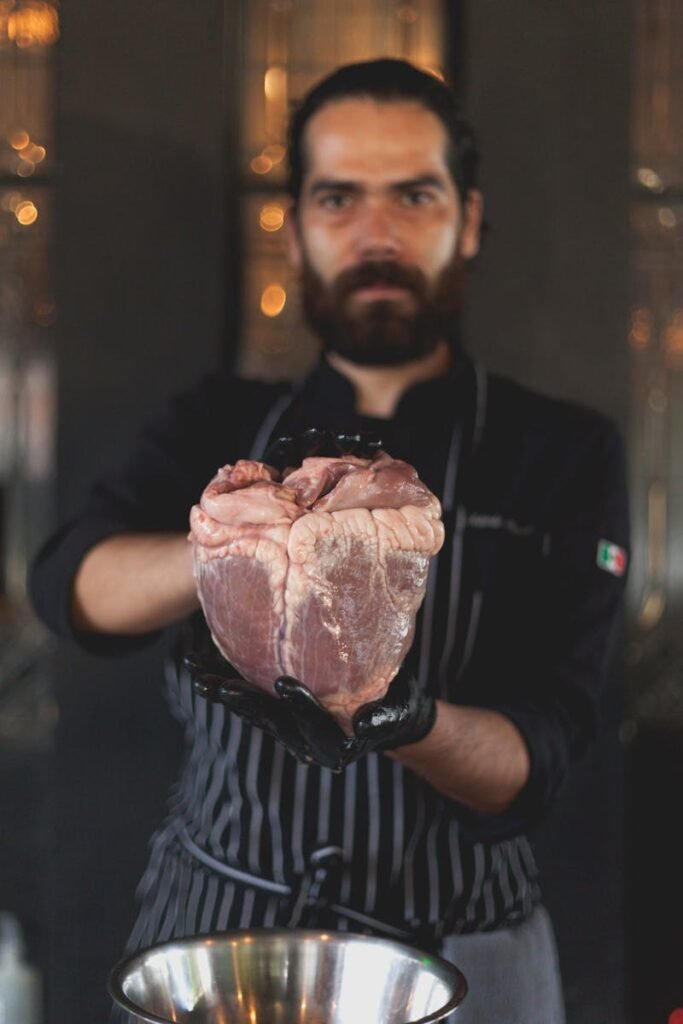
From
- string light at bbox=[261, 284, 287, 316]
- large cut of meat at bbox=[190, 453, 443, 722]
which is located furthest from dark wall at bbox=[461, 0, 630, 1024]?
large cut of meat at bbox=[190, 453, 443, 722]

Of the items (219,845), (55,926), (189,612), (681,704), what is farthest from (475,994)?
(681,704)

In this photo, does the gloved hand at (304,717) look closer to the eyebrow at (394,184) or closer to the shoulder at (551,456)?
the shoulder at (551,456)

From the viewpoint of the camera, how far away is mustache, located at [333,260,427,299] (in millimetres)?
1857

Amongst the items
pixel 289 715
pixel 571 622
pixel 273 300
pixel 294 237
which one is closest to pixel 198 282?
pixel 273 300

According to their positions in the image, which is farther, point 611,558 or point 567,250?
point 567,250

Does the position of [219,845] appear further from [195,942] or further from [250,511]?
[250,511]

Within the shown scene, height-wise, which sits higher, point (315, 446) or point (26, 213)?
point (26, 213)

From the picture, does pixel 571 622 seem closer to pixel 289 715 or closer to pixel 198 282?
pixel 289 715

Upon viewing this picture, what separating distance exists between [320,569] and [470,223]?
3.37 ft

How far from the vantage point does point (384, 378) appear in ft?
6.57

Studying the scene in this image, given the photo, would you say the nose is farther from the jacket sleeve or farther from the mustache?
the jacket sleeve

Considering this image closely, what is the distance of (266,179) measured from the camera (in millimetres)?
2832

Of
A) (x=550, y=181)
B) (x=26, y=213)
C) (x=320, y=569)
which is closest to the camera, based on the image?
(x=320, y=569)

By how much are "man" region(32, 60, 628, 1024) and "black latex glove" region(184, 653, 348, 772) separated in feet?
1.24
